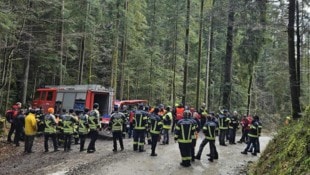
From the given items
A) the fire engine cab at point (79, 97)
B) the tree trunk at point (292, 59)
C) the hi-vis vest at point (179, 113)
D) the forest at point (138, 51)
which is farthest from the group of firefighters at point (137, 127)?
the forest at point (138, 51)

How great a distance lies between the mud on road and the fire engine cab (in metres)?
4.63

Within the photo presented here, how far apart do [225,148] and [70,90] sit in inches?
383

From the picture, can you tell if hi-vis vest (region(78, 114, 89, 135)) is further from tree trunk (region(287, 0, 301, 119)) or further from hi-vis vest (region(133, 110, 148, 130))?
tree trunk (region(287, 0, 301, 119))

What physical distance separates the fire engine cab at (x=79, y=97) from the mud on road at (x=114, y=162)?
4632 mm

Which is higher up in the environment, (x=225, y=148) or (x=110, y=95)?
(x=110, y=95)

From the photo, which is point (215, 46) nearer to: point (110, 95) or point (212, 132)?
point (110, 95)

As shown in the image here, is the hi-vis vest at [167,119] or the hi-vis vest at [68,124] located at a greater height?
the hi-vis vest at [167,119]

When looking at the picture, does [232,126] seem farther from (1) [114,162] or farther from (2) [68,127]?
(1) [114,162]

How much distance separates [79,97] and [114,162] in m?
9.31

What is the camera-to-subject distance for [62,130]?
15.8m

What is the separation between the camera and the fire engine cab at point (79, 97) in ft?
65.6

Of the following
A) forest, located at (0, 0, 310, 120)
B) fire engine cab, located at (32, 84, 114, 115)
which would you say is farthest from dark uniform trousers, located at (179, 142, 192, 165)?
fire engine cab, located at (32, 84, 114, 115)

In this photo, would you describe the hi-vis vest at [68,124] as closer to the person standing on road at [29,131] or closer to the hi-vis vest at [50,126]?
the hi-vis vest at [50,126]

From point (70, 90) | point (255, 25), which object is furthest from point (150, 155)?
point (70, 90)
